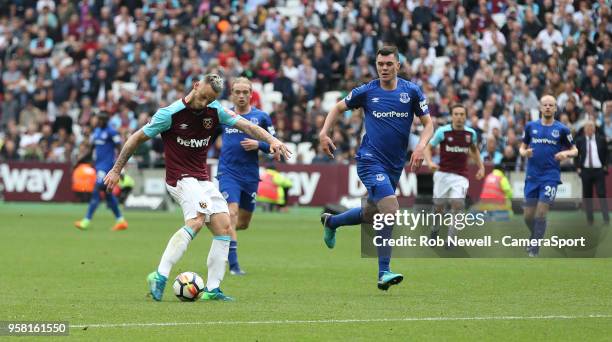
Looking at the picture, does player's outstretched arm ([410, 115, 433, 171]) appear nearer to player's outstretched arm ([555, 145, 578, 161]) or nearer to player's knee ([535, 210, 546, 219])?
player's outstretched arm ([555, 145, 578, 161])

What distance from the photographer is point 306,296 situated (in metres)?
12.8

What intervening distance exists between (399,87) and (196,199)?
9.29ft

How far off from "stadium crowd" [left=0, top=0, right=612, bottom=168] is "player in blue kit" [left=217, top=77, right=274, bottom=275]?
40.3 ft

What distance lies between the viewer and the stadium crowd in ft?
99.8

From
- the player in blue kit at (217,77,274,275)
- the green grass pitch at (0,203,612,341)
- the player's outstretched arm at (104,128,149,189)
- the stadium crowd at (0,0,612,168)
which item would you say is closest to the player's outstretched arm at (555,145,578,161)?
the green grass pitch at (0,203,612,341)

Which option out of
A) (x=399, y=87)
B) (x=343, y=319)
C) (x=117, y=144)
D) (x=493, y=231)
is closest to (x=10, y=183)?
(x=117, y=144)

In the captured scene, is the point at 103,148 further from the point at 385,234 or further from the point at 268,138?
the point at 268,138

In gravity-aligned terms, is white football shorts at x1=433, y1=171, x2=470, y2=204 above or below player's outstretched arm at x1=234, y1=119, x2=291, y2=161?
below

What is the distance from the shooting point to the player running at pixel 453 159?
794 inches

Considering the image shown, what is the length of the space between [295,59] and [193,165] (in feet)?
75.1

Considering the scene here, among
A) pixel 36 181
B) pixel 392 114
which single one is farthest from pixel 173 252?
pixel 36 181

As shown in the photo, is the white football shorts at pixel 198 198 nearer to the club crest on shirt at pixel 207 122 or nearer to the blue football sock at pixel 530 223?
the club crest on shirt at pixel 207 122

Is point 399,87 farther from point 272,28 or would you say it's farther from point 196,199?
point 272,28

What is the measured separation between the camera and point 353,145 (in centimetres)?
3225
